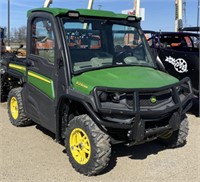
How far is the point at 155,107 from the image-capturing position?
13.4 feet

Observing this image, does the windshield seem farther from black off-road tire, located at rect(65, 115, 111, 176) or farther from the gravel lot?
the gravel lot

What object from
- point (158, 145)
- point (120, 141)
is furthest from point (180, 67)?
point (120, 141)

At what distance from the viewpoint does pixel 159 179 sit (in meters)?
4.03

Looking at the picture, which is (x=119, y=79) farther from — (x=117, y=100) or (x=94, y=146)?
(x=94, y=146)

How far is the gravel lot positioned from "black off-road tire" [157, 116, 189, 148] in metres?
0.10

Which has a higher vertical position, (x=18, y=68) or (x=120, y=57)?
(x=120, y=57)

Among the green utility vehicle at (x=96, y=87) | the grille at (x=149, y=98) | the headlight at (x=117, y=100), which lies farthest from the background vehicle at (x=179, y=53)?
the headlight at (x=117, y=100)

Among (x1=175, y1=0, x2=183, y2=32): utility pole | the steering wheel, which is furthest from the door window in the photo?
(x1=175, y1=0, x2=183, y2=32): utility pole

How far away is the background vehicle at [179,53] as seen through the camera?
6809 millimetres

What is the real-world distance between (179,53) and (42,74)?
3.42 metres

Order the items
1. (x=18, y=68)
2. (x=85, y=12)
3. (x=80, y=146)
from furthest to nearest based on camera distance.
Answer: (x=18, y=68), (x=85, y=12), (x=80, y=146)

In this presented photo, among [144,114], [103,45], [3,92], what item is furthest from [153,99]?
[3,92]

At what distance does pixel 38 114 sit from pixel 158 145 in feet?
6.36

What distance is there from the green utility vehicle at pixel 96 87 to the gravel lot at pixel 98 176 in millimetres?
199
